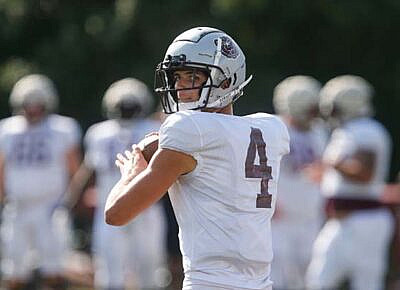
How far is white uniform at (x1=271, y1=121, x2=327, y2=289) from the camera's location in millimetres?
Answer: 11680

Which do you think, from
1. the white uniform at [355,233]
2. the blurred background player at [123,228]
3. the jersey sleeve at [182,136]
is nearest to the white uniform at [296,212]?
the blurred background player at [123,228]

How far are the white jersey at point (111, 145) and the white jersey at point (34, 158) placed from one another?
31cm

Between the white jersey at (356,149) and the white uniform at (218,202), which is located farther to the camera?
the white jersey at (356,149)

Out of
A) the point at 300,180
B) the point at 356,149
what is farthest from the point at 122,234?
the point at 356,149

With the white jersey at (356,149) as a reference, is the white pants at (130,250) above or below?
below

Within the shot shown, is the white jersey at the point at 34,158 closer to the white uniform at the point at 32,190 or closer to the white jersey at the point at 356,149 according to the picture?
the white uniform at the point at 32,190

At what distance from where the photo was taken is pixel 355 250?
404 inches

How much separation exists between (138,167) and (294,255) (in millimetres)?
6149

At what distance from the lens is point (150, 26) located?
59.0 feet

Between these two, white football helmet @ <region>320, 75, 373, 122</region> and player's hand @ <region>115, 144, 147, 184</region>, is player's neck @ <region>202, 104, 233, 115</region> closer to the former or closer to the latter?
player's hand @ <region>115, 144, 147, 184</region>

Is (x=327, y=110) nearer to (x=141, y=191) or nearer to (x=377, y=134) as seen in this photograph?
(x=377, y=134)

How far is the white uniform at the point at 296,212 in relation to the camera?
38.3 feet

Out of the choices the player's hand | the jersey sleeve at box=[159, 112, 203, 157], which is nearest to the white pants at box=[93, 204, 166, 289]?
the player's hand

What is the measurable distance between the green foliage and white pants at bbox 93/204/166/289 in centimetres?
592
